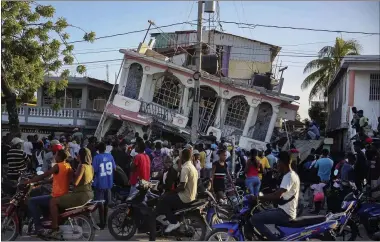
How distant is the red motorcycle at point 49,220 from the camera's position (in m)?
7.79

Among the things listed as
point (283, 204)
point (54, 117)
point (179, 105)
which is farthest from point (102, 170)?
point (54, 117)

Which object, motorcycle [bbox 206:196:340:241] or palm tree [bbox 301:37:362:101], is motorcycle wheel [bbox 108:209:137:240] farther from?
palm tree [bbox 301:37:362:101]

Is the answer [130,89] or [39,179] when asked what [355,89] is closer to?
[130,89]

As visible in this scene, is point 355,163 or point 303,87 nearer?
point 355,163

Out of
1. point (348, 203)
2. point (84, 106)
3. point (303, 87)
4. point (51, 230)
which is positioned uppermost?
point (303, 87)

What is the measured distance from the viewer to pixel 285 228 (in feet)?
22.2

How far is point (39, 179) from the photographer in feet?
25.8

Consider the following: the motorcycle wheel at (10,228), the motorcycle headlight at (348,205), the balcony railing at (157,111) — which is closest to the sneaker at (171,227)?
the motorcycle wheel at (10,228)

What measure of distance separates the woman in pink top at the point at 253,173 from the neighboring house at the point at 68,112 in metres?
17.5

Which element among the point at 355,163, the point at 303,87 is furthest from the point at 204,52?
the point at 355,163

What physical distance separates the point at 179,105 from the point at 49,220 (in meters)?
16.7

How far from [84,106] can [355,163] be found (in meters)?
19.7

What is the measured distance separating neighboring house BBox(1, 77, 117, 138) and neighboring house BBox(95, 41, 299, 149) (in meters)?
3.80

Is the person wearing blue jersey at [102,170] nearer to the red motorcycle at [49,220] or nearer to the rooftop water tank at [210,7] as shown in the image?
the red motorcycle at [49,220]
